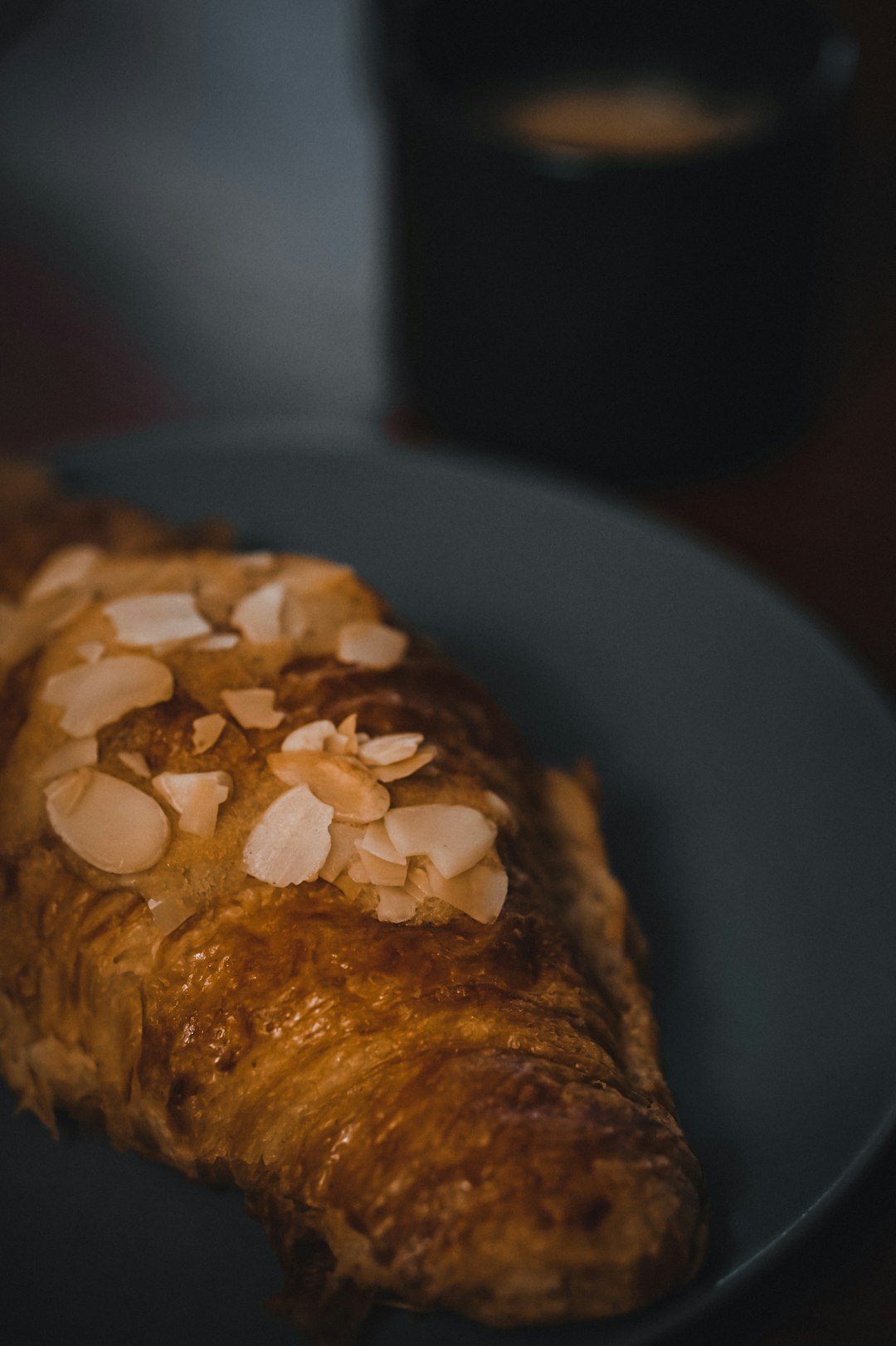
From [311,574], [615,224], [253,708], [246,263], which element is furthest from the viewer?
[246,263]

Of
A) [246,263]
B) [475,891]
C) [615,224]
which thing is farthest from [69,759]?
[246,263]

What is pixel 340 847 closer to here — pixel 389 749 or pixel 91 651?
pixel 389 749

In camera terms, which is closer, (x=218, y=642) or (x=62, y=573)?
(x=218, y=642)

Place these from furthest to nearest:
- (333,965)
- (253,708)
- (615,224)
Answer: (615,224)
(253,708)
(333,965)

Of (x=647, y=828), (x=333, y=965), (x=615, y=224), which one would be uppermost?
(x=615, y=224)

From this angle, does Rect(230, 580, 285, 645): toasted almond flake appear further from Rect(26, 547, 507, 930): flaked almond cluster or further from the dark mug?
the dark mug

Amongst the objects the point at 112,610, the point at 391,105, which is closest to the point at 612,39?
the point at 391,105
